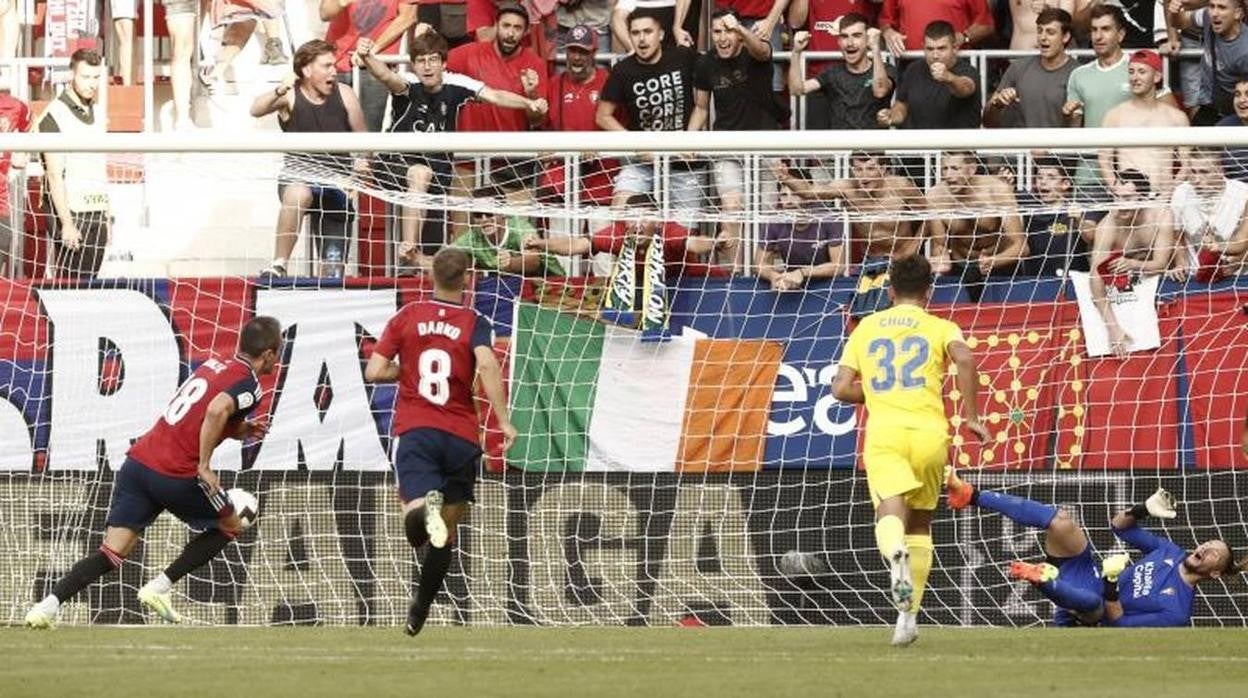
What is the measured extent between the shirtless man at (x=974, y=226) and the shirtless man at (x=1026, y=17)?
2381 mm

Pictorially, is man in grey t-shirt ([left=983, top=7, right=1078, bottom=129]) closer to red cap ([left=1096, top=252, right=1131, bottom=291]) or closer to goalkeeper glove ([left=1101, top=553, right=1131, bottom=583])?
red cap ([left=1096, top=252, right=1131, bottom=291])

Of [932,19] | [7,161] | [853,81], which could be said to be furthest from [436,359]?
[932,19]

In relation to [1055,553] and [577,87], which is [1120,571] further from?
[577,87]

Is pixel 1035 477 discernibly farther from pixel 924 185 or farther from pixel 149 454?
pixel 149 454

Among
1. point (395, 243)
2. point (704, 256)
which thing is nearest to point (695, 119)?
point (704, 256)

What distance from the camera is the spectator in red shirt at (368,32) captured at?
17.8 m

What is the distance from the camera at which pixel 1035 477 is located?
50.9ft

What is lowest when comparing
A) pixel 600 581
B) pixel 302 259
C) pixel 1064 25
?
pixel 600 581

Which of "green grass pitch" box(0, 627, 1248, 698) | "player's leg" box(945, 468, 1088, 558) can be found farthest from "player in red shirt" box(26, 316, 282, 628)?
"player's leg" box(945, 468, 1088, 558)

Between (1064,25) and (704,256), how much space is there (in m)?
3.21

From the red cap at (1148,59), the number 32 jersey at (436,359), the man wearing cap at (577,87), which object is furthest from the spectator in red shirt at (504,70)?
the number 32 jersey at (436,359)

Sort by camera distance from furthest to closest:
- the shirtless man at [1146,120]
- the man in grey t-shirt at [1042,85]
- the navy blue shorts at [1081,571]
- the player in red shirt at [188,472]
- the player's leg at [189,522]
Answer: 1. the man in grey t-shirt at [1042,85]
2. the shirtless man at [1146,120]
3. the navy blue shorts at [1081,571]
4. the player's leg at [189,522]
5. the player in red shirt at [188,472]

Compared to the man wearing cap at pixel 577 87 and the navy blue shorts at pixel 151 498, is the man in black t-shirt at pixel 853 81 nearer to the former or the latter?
the man wearing cap at pixel 577 87

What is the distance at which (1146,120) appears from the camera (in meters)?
16.3
